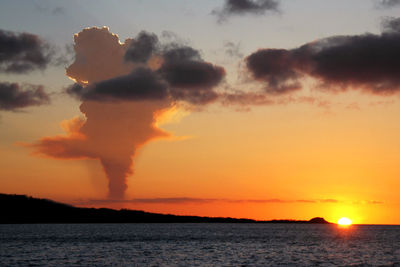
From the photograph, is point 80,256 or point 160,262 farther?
point 80,256

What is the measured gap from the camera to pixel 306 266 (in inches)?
3617

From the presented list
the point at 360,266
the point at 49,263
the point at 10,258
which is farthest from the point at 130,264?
the point at 360,266

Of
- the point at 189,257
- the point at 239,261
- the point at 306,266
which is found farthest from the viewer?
the point at 189,257

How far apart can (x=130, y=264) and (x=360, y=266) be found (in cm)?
Result: 4071

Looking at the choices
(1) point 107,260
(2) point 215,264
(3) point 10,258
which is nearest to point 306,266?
(2) point 215,264

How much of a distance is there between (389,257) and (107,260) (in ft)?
194

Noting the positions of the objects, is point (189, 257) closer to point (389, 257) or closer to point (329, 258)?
point (329, 258)

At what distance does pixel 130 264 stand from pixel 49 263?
47.9ft

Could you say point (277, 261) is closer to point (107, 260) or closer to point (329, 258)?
point (329, 258)

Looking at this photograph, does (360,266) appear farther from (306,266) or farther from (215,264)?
(215,264)

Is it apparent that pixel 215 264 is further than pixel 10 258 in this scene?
No

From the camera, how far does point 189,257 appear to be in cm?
10675

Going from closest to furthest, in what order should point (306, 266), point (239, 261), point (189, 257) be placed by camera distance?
point (306, 266) → point (239, 261) → point (189, 257)

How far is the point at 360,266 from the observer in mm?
94375
